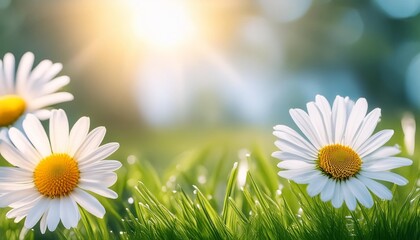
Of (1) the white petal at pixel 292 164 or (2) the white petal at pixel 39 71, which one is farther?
(2) the white petal at pixel 39 71

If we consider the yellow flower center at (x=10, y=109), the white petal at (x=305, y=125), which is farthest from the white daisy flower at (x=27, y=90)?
the white petal at (x=305, y=125)

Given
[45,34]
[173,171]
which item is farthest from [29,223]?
[45,34]

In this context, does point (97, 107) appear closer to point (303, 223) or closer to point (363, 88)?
point (363, 88)

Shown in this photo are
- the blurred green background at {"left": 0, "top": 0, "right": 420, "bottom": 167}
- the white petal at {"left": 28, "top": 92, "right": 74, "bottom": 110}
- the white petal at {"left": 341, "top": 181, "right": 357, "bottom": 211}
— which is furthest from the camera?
the blurred green background at {"left": 0, "top": 0, "right": 420, "bottom": 167}

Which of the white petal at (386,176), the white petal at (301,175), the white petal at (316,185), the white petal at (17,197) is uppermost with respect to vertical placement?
the white petal at (386,176)

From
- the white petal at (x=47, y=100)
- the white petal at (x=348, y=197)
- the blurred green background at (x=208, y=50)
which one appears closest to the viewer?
the white petal at (x=348, y=197)

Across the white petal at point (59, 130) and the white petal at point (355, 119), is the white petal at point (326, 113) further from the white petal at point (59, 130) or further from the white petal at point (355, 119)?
the white petal at point (59, 130)

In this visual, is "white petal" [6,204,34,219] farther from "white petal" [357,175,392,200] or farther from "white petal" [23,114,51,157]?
"white petal" [357,175,392,200]

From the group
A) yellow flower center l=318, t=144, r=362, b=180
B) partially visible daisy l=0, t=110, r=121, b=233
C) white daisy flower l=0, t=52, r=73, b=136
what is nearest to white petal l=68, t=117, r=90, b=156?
partially visible daisy l=0, t=110, r=121, b=233
